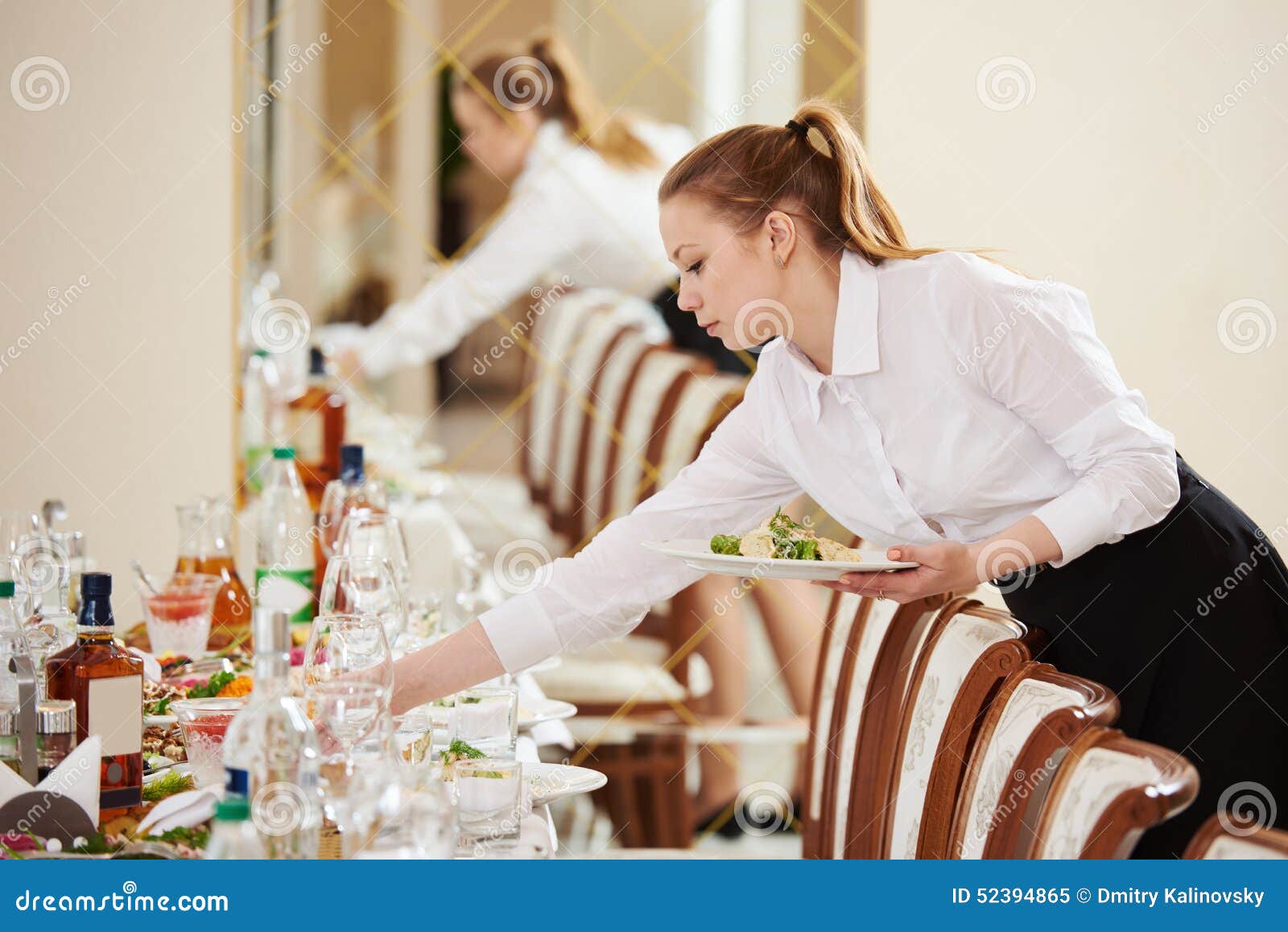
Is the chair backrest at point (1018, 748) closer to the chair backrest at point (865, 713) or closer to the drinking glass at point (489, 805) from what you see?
the chair backrest at point (865, 713)

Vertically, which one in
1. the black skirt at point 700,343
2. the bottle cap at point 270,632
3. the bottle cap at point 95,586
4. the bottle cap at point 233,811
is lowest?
the bottle cap at point 233,811

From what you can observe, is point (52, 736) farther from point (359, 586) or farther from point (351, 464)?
point (351, 464)

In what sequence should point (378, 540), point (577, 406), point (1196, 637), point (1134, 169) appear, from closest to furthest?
point (1196, 637) → point (378, 540) → point (1134, 169) → point (577, 406)

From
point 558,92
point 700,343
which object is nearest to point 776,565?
point 700,343

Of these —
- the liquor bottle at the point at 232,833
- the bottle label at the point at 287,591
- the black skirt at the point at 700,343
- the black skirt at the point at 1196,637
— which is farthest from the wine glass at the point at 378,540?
the black skirt at the point at 700,343

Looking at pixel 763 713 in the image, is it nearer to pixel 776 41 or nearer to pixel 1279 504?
pixel 1279 504

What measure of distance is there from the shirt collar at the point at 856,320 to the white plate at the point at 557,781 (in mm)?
556

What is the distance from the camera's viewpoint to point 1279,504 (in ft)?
8.05

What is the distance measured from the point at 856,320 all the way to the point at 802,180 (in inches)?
6.9

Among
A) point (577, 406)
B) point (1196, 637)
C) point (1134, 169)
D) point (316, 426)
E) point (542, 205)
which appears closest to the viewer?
point (1196, 637)

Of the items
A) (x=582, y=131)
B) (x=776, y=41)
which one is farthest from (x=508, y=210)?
(x=776, y=41)

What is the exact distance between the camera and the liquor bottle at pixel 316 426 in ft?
7.54

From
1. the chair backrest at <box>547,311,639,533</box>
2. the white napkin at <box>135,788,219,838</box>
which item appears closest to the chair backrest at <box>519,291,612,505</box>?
the chair backrest at <box>547,311,639,533</box>

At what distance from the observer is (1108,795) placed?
792 mm
